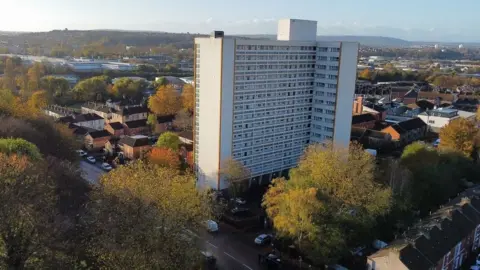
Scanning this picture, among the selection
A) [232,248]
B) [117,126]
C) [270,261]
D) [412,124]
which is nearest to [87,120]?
[117,126]

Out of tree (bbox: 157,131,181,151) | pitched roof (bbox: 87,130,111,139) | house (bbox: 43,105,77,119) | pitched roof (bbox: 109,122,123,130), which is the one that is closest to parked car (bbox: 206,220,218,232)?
tree (bbox: 157,131,181,151)

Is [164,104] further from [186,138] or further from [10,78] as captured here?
[10,78]

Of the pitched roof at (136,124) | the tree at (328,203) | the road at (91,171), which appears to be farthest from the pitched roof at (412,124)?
the road at (91,171)

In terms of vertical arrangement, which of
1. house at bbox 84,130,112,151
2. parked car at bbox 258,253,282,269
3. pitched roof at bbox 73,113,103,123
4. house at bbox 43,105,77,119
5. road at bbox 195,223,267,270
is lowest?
road at bbox 195,223,267,270

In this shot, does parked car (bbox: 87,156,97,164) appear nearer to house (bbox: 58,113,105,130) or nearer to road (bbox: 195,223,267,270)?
house (bbox: 58,113,105,130)

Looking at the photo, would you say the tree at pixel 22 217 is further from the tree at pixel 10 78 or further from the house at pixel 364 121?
the tree at pixel 10 78

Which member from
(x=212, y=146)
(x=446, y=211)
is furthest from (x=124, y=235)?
(x=446, y=211)

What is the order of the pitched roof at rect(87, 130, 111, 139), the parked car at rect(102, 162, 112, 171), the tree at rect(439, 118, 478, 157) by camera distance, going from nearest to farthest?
the parked car at rect(102, 162, 112, 171) < the tree at rect(439, 118, 478, 157) < the pitched roof at rect(87, 130, 111, 139)

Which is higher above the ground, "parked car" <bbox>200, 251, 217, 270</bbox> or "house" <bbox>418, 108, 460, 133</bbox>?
"house" <bbox>418, 108, 460, 133</bbox>
